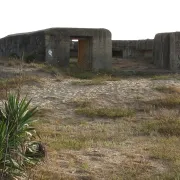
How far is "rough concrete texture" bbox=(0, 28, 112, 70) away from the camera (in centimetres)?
1495

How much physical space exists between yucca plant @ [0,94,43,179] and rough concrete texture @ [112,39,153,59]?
14223 millimetres

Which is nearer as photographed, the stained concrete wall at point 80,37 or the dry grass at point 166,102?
the dry grass at point 166,102

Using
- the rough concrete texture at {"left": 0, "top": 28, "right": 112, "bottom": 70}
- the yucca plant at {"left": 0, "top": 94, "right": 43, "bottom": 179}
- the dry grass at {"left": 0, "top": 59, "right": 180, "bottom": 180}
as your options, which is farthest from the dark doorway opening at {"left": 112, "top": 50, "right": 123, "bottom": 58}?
the yucca plant at {"left": 0, "top": 94, "right": 43, "bottom": 179}

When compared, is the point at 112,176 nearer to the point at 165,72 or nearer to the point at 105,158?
the point at 105,158

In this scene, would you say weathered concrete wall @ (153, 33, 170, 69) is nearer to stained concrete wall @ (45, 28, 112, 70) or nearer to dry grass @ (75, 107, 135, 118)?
stained concrete wall @ (45, 28, 112, 70)

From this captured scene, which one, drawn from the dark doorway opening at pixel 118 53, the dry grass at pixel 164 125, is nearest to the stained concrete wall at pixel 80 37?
the dark doorway opening at pixel 118 53

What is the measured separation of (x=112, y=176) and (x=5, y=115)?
54.0 inches

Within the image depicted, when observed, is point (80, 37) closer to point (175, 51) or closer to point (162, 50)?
point (162, 50)

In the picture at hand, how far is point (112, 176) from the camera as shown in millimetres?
4684

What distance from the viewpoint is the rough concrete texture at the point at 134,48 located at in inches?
738

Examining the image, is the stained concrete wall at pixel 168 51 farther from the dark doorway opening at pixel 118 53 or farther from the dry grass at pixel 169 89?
the dry grass at pixel 169 89

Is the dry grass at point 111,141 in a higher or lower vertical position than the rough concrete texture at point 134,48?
lower

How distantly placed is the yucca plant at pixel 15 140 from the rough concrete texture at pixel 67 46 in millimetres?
10087

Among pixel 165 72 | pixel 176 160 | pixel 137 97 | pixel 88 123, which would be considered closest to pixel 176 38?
pixel 165 72
